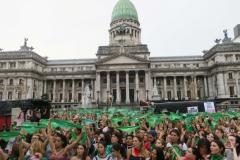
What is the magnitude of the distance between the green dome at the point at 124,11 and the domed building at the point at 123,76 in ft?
72.3

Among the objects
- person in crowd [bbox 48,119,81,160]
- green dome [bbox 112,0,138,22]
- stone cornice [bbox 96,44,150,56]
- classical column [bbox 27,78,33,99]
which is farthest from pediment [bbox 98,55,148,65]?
person in crowd [bbox 48,119,81,160]

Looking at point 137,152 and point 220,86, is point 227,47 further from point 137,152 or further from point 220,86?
point 137,152

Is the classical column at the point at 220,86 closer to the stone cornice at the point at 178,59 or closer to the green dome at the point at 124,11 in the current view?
the stone cornice at the point at 178,59

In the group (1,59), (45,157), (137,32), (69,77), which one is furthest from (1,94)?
(45,157)

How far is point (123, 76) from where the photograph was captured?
268ft

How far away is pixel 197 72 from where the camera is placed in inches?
3268

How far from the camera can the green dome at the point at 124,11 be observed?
335ft

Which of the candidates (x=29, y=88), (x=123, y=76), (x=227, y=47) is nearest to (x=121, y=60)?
(x=123, y=76)

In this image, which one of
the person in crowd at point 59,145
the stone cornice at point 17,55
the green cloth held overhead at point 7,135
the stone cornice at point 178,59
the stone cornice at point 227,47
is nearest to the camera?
the person in crowd at point 59,145

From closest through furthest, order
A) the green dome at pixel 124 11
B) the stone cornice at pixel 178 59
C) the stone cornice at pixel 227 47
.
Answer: the stone cornice at pixel 227 47 → the stone cornice at pixel 178 59 → the green dome at pixel 124 11

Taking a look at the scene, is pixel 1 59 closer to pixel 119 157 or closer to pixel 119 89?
pixel 119 89

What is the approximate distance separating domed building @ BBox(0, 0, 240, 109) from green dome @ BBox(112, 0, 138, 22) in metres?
22.0

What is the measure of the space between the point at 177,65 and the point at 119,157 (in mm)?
Answer: 81795

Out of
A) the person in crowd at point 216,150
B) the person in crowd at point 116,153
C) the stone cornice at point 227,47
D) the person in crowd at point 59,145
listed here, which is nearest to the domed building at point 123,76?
the stone cornice at point 227,47
